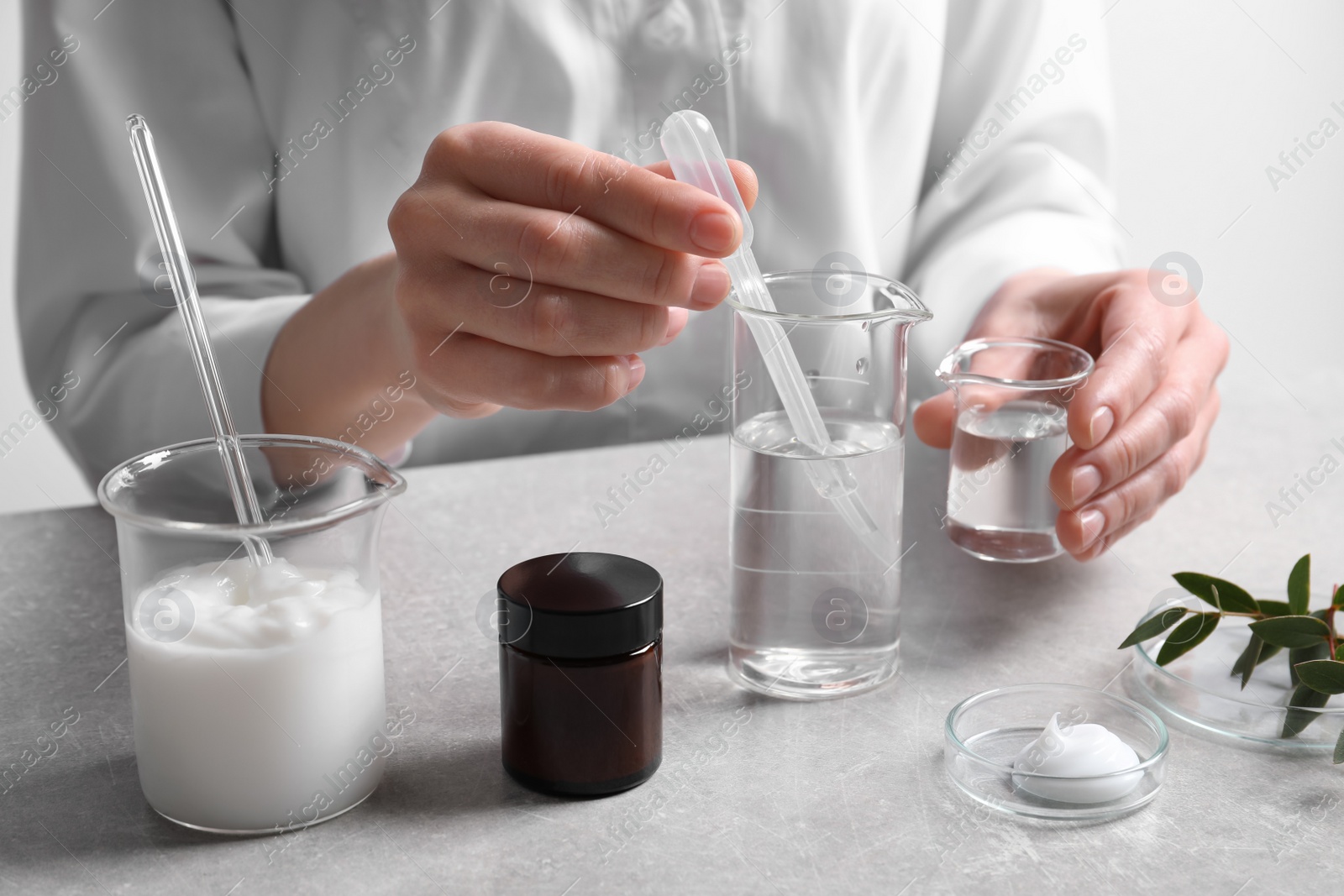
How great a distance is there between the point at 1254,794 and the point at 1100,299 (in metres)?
0.55

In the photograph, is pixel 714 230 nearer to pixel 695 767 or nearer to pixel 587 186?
pixel 587 186

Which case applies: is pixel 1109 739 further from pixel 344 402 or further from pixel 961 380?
pixel 344 402

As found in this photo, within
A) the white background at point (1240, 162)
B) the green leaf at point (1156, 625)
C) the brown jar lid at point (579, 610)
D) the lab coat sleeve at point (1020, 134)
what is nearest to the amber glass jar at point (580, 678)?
the brown jar lid at point (579, 610)

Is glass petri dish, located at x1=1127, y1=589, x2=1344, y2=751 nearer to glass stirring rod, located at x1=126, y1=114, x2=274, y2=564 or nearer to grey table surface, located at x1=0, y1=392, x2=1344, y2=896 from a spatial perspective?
grey table surface, located at x1=0, y1=392, x2=1344, y2=896

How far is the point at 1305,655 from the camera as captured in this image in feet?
2.68

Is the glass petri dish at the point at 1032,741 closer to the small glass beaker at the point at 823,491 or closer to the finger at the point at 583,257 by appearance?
the small glass beaker at the point at 823,491

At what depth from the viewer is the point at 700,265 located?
0.75m

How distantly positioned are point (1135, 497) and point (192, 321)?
78cm

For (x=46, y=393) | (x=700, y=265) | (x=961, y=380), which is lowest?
(x=46, y=393)

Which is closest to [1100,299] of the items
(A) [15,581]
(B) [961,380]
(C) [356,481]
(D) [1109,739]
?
(B) [961,380]

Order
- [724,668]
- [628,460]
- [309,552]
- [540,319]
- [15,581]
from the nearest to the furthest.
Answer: [309,552] < [540,319] < [724,668] < [15,581] < [628,460]

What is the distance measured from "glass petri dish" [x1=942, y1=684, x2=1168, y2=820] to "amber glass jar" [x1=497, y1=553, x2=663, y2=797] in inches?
8.3

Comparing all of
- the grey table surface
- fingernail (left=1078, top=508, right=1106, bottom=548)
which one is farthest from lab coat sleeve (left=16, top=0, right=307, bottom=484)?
fingernail (left=1078, top=508, right=1106, bottom=548)

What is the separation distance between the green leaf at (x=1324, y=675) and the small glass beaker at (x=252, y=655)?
0.61 m
